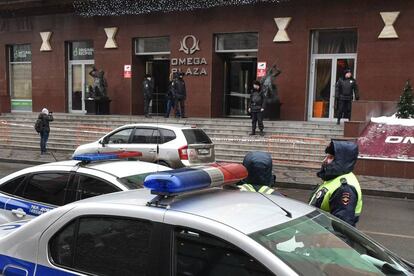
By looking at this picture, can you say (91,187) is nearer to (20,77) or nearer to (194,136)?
(194,136)

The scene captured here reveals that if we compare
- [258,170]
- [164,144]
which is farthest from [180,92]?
[258,170]

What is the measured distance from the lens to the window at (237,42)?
22.2 m

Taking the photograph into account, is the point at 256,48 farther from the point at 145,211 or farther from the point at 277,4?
the point at 145,211

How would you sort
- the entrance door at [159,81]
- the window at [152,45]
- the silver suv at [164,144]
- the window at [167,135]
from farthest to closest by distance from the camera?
the entrance door at [159,81], the window at [152,45], the window at [167,135], the silver suv at [164,144]

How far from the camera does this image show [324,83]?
21156 millimetres

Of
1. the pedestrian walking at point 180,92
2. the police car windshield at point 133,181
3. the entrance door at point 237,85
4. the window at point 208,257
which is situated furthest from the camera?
the entrance door at point 237,85

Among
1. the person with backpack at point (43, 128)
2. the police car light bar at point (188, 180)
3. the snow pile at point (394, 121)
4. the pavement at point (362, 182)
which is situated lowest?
the pavement at point (362, 182)

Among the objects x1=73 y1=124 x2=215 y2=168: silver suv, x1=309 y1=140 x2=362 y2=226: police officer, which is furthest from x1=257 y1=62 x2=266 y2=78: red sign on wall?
x1=309 y1=140 x2=362 y2=226: police officer

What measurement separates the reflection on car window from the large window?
16.8m

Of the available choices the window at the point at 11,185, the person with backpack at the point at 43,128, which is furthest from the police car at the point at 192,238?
the person with backpack at the point at 43,128

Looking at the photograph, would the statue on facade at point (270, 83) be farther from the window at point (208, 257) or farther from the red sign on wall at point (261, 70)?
the window at point (208, 257)

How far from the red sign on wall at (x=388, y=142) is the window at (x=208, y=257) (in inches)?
499

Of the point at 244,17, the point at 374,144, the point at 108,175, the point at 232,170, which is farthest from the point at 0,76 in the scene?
the point at 232,170

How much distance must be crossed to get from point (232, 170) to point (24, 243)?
1426mm
